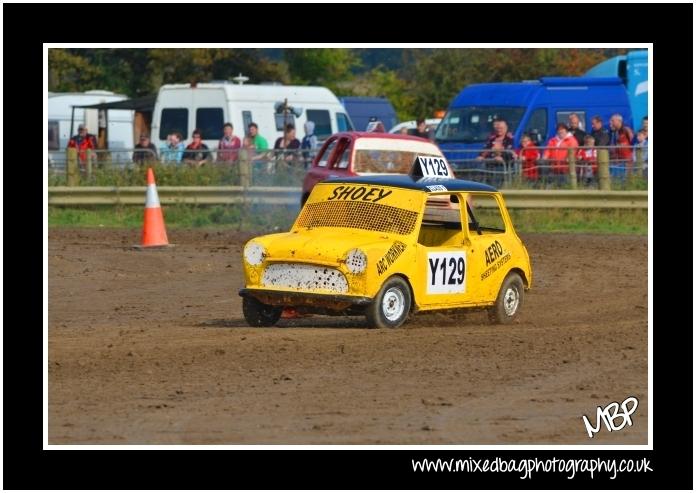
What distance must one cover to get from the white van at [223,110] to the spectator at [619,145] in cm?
802

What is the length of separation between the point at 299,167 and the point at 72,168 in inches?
171

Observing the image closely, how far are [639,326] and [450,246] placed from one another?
185cm

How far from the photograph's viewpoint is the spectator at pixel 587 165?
23.1m

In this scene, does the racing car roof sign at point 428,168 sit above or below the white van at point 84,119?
below

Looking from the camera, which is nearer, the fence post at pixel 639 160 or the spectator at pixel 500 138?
the fence post at pixel 639 160

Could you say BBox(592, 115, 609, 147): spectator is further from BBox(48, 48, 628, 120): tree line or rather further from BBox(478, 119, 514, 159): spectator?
BBox(48, 48, 628, 120): tree line

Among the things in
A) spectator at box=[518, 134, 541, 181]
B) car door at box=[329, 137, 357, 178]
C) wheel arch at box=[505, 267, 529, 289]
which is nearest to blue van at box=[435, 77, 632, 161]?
spectator at box=[518, 134, 541, 181]

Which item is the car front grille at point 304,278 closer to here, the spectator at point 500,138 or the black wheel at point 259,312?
the black wheel at point 259,312

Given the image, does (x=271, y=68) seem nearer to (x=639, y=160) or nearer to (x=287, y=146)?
(x=287, y=146)

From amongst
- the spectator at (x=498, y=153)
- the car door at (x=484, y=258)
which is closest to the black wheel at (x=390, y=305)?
the car door at (x=484, y=258)

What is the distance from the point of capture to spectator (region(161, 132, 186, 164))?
Answer: 25.1 m

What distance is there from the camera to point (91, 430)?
25.7 ft

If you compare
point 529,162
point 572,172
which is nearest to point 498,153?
point 529,162

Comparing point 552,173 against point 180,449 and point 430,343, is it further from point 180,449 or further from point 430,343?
point 180,449
